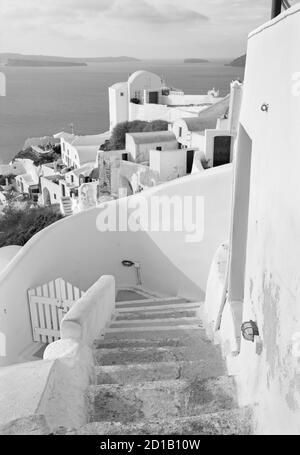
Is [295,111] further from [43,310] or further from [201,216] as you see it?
[43,310]

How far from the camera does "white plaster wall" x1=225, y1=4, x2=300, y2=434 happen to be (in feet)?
6.42

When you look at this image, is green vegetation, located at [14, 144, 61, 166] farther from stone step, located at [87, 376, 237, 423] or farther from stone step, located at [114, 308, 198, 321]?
stone step, located at [87, 376, 237, 423]

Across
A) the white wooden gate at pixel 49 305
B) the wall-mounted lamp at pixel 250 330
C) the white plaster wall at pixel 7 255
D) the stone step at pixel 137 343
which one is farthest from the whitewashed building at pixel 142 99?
the wall-mounted lamp at pixel 250 330

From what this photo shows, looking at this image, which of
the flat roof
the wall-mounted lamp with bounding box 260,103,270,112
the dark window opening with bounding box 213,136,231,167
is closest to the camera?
the wall-mounted lamp with bounding box 260,103,270,112

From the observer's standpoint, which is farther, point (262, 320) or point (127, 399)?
point (127, 399)

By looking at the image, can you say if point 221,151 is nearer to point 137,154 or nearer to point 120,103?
point 137,154

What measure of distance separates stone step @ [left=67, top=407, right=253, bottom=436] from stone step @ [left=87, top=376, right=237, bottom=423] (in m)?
0.40

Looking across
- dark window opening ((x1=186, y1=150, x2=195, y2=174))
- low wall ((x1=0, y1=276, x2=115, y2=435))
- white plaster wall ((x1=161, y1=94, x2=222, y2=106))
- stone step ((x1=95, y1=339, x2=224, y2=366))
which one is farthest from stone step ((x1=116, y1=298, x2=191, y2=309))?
white plaster wall ((x1=161, y1=94, x2=222, y2=106))

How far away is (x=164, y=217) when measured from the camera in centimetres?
658

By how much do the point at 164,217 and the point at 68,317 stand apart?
2.95m

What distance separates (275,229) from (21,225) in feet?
45.4

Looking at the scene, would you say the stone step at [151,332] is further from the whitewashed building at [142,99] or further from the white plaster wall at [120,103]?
the white plaster wall at [120,103]

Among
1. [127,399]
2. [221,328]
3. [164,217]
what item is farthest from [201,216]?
[127,399]

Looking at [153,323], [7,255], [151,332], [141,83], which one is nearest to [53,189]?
[141,83]
